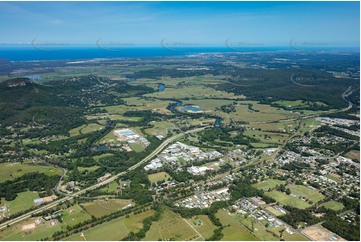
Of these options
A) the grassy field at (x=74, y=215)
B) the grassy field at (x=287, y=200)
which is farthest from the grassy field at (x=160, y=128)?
the grassy field at (x=74, y=215)

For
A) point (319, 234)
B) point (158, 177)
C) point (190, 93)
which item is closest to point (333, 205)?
point (319, 234)

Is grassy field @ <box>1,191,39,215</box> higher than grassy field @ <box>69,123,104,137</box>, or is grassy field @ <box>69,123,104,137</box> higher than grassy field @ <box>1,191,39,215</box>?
grassy field @ <box>69,123,104,137</box>

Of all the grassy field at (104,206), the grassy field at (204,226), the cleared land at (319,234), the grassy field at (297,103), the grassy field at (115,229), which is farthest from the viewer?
the grassy field at (297,103)

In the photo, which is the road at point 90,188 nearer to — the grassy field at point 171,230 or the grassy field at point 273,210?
the grassy field at point 171,230

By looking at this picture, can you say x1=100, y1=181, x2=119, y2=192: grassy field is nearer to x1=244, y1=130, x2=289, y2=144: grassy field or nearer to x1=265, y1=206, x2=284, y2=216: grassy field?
x1=265, y1=206, x2=284, y2=216: grassy field

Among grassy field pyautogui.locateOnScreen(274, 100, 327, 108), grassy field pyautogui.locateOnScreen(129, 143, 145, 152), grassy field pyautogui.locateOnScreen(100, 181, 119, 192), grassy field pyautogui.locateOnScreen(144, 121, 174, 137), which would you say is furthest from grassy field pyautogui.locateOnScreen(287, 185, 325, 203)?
grassy field pyautogui.locateOnScreen(274, 100, 327, 108)
